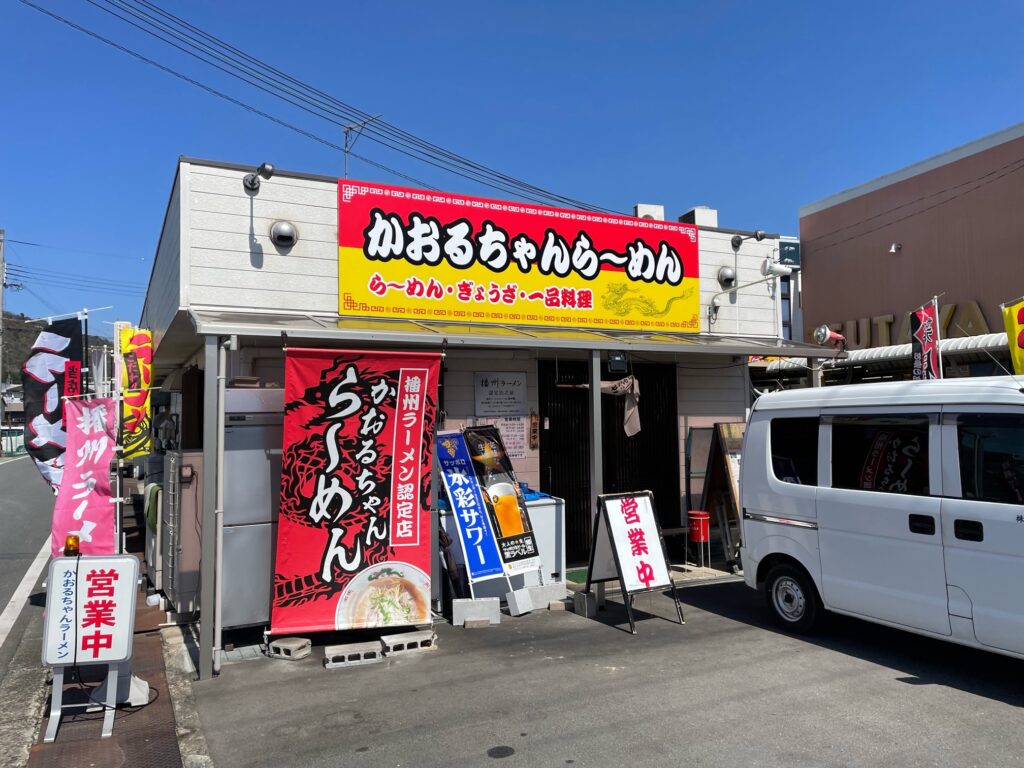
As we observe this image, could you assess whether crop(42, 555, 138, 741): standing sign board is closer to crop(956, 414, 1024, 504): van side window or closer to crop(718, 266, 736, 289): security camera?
crop(956, 414, 1024, 504): van side window

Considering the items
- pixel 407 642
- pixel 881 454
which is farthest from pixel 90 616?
pixel 881 454

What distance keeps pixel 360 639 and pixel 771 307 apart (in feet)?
25.4

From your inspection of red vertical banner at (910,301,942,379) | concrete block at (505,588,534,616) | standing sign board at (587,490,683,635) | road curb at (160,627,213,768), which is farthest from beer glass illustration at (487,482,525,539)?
red vertical banner at (910,301,942,379)

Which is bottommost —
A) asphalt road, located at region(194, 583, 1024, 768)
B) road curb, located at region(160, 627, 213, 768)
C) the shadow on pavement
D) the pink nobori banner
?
road curb, located at region(160, 627, 213, 768)

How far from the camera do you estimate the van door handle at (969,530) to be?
4.88 metres

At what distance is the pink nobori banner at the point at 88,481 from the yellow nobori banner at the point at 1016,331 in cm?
898

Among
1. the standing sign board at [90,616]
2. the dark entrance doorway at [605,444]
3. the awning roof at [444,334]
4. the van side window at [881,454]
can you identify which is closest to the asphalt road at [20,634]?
the standing sign board at [90,616]

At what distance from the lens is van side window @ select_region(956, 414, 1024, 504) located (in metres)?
4.81

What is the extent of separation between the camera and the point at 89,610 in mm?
4832

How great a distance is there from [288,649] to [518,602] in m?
2.32

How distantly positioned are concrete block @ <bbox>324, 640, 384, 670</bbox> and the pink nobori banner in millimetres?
1972

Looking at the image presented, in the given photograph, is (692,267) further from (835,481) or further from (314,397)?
(314,397)

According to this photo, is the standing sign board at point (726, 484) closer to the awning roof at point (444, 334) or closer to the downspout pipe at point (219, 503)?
the awning roof at point (444, 334)

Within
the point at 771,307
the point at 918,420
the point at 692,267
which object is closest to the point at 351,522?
the point at 918,420
